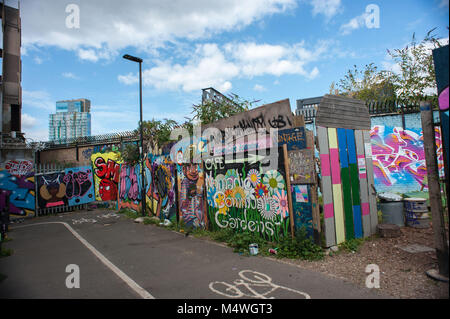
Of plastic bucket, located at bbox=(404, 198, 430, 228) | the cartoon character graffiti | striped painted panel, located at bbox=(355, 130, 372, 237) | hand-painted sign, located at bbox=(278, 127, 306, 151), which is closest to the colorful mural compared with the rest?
plastic bucket, located at bbox=(404, 198, 430, 228)

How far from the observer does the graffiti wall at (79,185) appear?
579 inches

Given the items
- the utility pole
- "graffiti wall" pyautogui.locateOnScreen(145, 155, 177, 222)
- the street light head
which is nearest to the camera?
the utility pole

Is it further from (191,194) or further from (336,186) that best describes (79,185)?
(336,186)

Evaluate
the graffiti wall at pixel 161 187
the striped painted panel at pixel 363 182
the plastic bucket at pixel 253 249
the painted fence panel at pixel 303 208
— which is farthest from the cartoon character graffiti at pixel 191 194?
the striped painted panel at pixel 363 182

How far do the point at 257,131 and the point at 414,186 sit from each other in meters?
7.04

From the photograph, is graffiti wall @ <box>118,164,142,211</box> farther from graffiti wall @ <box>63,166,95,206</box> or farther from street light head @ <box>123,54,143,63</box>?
street light head @ <box>123,54,143,63</box>

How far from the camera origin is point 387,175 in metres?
9.72

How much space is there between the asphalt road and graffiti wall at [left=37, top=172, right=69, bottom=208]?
6666 millimetres

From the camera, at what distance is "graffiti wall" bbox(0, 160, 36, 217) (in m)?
12.4

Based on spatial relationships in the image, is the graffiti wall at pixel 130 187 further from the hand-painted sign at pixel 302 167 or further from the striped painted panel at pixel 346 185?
the striped painted panel at pixel 346 185

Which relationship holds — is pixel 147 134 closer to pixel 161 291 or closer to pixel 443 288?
pixel 161 291

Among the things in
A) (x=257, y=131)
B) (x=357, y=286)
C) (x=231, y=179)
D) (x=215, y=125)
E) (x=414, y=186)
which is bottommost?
(x=357, y=286)
